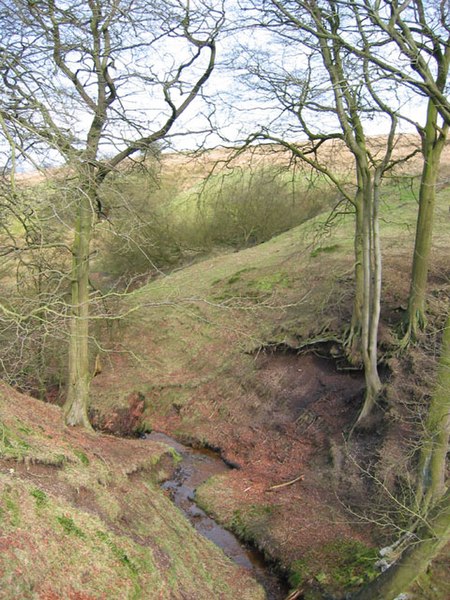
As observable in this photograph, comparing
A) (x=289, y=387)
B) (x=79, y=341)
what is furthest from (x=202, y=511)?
(x=79, y=341)

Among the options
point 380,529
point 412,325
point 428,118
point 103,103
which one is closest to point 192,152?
point 103,103

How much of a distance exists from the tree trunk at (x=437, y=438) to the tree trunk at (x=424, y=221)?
13.9 ft

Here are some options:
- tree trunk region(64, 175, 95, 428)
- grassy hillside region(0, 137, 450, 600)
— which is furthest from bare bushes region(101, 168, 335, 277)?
tree trunk region(64, 175, 95, 428)

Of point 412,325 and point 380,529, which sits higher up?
point 412,325

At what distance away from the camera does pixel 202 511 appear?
39.8 ft

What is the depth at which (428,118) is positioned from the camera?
12.1 metres

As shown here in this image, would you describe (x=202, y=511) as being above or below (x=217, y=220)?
below

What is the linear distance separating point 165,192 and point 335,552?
18.0 metres

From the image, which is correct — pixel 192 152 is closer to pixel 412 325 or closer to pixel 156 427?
pixel 412 325

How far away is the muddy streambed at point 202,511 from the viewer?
10008 mm

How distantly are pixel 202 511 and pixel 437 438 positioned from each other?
18.3 ft

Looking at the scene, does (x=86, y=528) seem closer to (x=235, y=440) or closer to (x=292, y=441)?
(x=292, y=441)

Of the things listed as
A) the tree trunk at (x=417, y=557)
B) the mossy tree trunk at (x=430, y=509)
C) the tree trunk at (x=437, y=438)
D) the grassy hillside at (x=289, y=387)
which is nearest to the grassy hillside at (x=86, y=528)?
the grassy hillside at (x=289, y=387)

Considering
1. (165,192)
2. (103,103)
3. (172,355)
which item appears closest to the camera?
(103,103)
